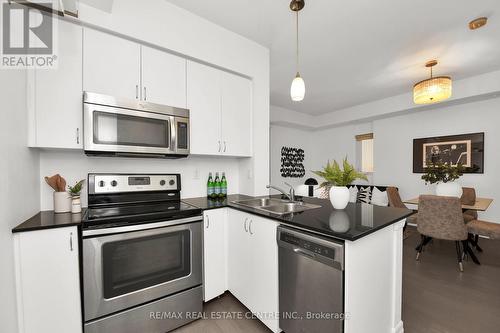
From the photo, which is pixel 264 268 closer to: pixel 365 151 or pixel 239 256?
pixel 239 256

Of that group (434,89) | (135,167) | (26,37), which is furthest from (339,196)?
(26,37)

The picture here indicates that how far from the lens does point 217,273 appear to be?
6.06ft

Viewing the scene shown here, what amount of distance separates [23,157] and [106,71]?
0.81m

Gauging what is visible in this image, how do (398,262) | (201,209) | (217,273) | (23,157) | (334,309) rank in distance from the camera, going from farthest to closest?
1. (217,273)
2. (201,209)
3. (398,262)
4. (23,157)
5. (334,309)

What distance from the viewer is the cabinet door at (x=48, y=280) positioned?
3.73ft

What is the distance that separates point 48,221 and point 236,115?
5.73ft

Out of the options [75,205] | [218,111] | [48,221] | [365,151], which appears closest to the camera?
[48,221]

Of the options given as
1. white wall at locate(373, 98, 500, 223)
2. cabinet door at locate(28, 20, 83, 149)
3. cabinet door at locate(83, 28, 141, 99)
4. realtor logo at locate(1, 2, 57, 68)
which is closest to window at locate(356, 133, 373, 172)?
white wall at locate(373, 98, 500, 223)

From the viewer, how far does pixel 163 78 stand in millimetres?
1841

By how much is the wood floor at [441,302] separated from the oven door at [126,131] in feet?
4.84

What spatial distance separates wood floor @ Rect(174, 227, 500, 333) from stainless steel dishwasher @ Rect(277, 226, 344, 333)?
48cm

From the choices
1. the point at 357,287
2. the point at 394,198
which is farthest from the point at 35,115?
the point at 394,198

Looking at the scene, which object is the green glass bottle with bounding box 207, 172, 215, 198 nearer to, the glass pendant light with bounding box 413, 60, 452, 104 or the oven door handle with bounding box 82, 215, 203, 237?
the oven door handle with bounding box 82, 215, 203, 237

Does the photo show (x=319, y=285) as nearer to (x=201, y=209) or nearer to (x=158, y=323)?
(x=201, y=209)
